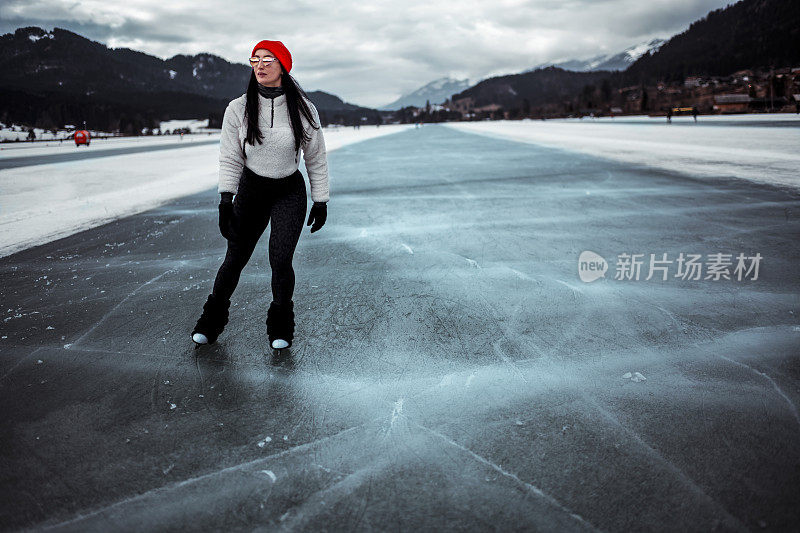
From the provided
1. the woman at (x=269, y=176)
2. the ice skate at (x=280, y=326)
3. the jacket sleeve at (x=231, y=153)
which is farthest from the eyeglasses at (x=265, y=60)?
the ice skate at (x=280, y=326)

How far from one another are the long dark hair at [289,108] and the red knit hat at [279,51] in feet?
0.14

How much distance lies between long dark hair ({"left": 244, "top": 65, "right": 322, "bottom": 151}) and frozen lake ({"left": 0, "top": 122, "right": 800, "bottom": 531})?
1247mm

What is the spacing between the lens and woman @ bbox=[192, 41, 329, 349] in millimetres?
2607

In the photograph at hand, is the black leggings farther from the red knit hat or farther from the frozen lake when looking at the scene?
the red knit hat

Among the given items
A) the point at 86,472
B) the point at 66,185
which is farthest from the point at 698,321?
the point at 66,185

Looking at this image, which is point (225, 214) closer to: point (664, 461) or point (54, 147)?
point (664, 461)

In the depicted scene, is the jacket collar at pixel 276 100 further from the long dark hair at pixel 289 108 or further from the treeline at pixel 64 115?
the treeline at pixel 64 115

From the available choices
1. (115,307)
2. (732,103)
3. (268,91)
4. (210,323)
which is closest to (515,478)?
(210,323)

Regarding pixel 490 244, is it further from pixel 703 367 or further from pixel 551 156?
pixel 551 156

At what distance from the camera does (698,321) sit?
322 centimetres

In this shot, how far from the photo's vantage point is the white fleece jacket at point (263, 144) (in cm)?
263

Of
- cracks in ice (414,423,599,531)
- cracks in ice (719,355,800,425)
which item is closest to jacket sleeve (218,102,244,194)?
cracks in ice (414,423,599,531)

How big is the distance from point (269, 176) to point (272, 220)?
10.4 inches

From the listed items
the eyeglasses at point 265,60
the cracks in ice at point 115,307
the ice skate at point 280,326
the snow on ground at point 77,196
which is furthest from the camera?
the snow on ground at point 77,196
